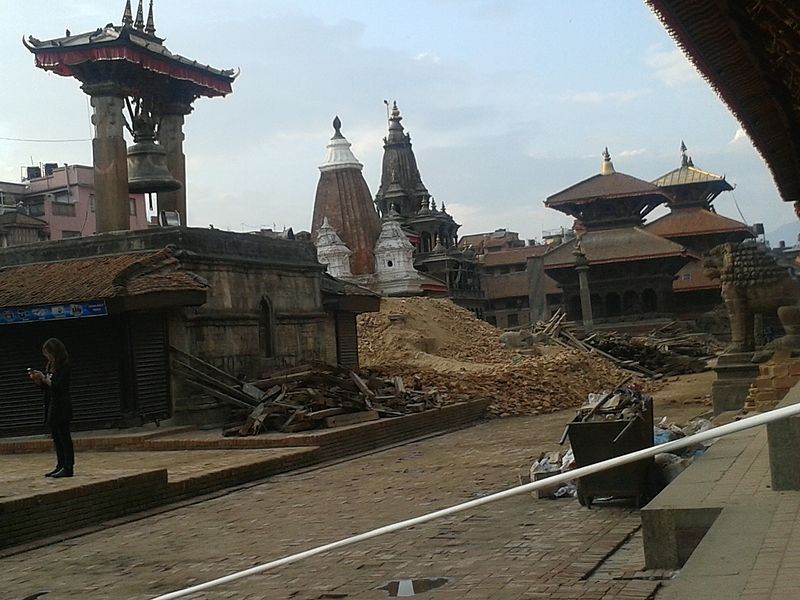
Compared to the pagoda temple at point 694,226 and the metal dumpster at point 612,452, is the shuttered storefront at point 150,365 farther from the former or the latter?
the pagoda temple at point 694,226

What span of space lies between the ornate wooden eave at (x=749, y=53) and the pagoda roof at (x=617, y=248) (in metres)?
43.9

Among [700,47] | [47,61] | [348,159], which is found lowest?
[700,47]

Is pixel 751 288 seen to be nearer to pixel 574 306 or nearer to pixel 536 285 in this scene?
pixel 574 306

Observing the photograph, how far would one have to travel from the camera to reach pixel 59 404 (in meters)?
12.0

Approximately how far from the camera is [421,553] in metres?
8.23

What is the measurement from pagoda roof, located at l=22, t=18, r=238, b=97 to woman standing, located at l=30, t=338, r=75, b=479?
14290mm

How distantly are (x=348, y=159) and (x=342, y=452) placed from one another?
4380 centimetres

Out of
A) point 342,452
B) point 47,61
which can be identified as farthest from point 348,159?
point 342,452

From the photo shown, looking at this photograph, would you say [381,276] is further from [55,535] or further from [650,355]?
[55,535]

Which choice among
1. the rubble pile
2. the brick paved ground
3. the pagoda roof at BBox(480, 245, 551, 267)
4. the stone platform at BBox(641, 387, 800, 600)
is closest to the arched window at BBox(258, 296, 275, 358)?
the rubble pile

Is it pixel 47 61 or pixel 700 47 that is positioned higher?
pixel 47 61

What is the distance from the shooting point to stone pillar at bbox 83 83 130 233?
25297 millimetres

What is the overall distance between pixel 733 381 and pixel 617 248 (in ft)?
121

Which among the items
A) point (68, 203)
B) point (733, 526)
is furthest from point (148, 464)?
point (68, 203)
